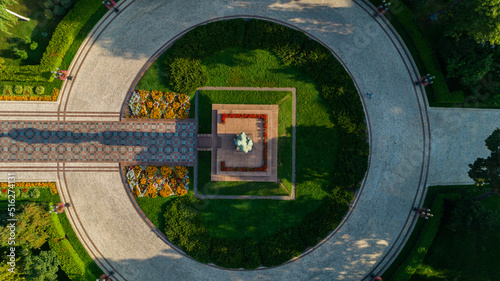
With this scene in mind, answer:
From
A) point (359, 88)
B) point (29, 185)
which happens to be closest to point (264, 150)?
point (359, 88)

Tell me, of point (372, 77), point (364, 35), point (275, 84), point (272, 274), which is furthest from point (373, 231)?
point (364, 35)

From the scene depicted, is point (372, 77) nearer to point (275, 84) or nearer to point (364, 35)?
point (364, 35)

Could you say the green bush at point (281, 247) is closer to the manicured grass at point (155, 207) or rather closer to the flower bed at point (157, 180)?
the manicured grass at point (155, 207)

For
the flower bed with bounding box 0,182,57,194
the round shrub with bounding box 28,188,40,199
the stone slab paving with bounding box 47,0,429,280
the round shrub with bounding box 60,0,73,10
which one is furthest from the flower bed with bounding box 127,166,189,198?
the round shrub with bounding box 60,0,73,10

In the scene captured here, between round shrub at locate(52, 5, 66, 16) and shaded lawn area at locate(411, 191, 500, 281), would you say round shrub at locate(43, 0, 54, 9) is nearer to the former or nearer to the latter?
round shrub at locate(52, 5, 66, 16)

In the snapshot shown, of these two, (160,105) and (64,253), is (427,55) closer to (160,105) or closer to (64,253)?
(160,105)
